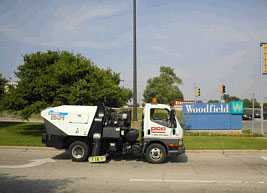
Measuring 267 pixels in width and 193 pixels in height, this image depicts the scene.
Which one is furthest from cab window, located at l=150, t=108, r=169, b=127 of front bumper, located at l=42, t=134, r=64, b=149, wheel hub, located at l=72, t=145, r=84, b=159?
front bumper, located at l=42, t=134, r=64, b=149

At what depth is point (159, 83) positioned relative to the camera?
5625cm

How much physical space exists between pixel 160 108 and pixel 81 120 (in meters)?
3.12

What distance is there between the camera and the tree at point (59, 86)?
14219 mm

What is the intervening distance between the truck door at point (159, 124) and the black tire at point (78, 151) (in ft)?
8.33

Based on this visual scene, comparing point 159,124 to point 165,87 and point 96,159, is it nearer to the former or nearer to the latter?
point 96,159

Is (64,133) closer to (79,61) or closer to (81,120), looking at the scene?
(81,120)

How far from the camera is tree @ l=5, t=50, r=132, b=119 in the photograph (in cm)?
1422

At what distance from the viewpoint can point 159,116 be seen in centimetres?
901

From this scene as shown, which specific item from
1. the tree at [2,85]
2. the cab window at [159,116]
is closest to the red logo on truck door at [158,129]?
the cab window at [159,116]

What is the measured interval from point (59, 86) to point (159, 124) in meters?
8.41

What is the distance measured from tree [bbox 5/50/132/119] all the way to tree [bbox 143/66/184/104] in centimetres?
3932

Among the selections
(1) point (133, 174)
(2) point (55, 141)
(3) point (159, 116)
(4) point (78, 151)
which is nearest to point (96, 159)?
(4) point (78, 151)

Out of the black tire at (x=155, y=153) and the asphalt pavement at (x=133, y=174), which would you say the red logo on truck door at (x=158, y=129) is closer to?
the black tire at (x=155, y=153)

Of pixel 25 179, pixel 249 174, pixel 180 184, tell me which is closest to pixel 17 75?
pixel 25 179
